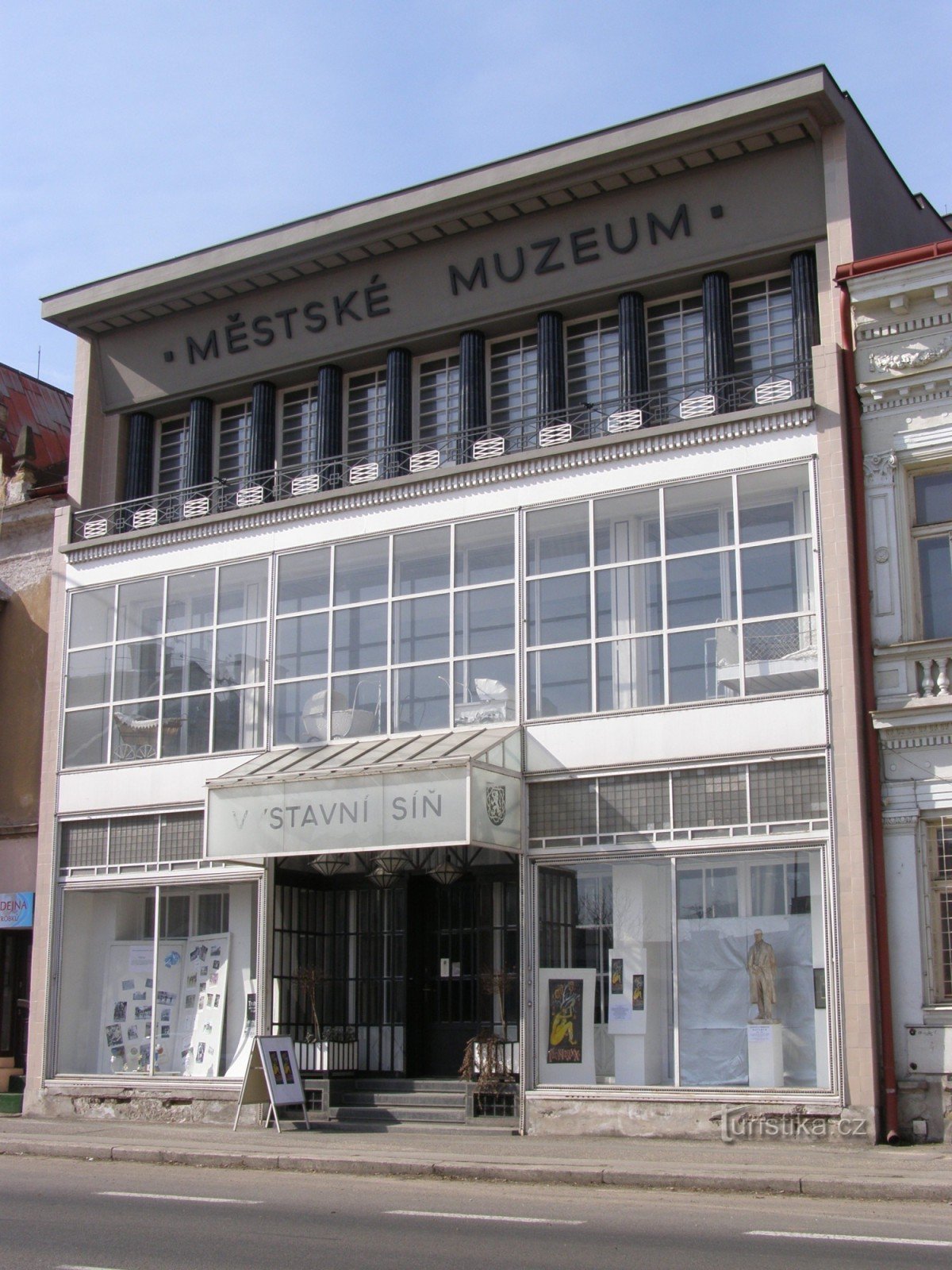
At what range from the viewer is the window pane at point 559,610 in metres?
20.0

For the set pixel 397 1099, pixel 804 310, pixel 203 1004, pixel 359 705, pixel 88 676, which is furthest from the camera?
pixel 88 676

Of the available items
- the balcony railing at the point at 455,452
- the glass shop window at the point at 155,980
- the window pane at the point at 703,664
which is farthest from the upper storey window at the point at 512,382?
the glass shop window at the point at 155,980

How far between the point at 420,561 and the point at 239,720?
3.76 meters

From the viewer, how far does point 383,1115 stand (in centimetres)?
2012

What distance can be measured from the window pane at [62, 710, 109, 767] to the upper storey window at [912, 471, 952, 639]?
12.9 meters

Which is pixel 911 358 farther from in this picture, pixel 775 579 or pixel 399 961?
pixel 399 961

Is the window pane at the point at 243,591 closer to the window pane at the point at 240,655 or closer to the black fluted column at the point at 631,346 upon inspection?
the window pane at the point at 240,655

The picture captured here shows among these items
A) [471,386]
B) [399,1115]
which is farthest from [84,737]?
[471,386]

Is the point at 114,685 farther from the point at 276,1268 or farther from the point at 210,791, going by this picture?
the point at 276,1268

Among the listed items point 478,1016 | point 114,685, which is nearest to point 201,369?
point 114,685

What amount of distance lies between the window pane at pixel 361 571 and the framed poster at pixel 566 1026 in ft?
20.1

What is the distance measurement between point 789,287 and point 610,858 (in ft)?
27.8

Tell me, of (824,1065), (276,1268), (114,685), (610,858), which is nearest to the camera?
(276,1268)

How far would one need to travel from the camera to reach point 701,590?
63.0ft
